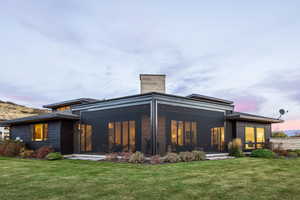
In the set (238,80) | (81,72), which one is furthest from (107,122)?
(238,80)

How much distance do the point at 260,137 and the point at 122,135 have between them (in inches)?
442

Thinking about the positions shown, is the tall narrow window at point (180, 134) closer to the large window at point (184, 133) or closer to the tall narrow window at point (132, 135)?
the large window at point (184, 133)

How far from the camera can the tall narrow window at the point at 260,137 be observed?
61.8ft

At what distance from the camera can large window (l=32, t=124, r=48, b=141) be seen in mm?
16934

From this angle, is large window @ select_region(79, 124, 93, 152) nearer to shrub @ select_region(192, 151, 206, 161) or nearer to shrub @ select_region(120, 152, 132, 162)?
shrub @ select_region(120, 152, 132, 162)

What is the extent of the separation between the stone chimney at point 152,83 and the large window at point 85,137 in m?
4.25

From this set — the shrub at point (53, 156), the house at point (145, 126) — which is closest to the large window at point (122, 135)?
the house at point (145, 126)

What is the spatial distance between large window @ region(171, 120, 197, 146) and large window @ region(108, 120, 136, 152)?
2.10 meters

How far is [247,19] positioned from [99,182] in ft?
44.3

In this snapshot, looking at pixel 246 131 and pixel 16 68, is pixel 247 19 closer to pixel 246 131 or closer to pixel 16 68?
pixel 246 131

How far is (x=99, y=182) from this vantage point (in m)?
7.00

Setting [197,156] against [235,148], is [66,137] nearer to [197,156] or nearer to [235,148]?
[197,156]

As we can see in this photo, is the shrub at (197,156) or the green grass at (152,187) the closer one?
the green grass at (152,187)

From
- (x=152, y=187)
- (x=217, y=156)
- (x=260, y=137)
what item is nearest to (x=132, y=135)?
(x=217, y=156)
